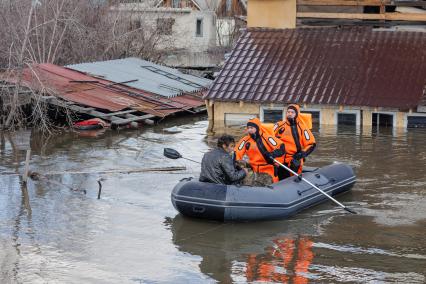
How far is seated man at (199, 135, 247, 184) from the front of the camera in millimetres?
14594

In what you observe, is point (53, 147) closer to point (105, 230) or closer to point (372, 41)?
point (105, 230)

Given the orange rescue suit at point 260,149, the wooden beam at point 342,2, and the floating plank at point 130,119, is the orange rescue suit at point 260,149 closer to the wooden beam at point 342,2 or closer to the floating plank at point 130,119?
the floating plank at point 130,119

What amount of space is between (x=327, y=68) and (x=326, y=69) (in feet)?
0.23

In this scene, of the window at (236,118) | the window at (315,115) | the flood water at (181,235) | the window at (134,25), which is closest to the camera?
the flood water at (181,235)

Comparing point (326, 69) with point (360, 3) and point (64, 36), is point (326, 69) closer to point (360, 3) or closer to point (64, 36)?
point (360, 3)

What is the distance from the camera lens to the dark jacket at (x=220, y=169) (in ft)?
47.9

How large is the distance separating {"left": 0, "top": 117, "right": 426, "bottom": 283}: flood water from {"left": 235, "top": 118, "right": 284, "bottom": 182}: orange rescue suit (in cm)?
111

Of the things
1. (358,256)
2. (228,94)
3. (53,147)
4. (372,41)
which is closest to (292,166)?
(358,256)

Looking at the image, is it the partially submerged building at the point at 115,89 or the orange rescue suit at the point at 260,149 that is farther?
the partially submerged building at the point at 115,89

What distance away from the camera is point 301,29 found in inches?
1138

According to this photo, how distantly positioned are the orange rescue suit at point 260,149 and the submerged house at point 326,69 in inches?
399

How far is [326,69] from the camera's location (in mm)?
27016

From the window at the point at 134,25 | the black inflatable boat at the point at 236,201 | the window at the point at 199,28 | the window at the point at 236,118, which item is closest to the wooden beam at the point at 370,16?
the window at the point at 236,118

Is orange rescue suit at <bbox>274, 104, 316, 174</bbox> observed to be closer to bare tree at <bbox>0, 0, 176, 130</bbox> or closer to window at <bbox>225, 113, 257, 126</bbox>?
window at <bbox>225, 113, 257, 126</bbox>
